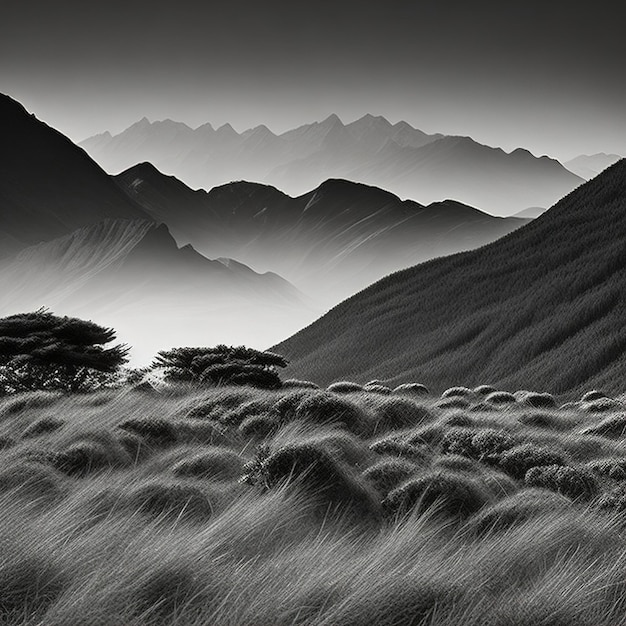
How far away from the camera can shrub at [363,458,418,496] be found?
1177 centimetres

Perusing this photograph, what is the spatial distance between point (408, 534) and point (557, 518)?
8.23 ft

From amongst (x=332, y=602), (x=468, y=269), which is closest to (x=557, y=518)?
(x=332, y=602)

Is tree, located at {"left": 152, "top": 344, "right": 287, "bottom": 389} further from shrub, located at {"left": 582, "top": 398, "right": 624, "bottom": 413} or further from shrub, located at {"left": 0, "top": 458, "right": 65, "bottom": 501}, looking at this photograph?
shrub, located at {"left": 0, "top": 458, "right": 65, "bottom": 501}

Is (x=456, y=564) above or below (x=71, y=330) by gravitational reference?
below

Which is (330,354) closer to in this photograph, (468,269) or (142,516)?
(468,269)

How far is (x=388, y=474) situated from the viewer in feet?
39.4

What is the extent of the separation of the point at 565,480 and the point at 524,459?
1.36 meters

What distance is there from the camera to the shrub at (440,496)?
35.3 feet

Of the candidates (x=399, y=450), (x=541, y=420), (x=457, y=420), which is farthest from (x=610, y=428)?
(x=399, y=450)

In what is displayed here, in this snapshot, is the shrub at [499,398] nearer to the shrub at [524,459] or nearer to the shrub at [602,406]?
the shrub at [602,406]

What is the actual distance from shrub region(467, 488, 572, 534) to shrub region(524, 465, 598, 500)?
1.29 m

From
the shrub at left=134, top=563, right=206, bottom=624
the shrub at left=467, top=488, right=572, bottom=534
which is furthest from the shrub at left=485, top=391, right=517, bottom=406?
the shrub at left=134, top=563, right=206, bottom=624

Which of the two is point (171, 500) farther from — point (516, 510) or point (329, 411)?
point (329, 411)

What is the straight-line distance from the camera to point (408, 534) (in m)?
8.24
